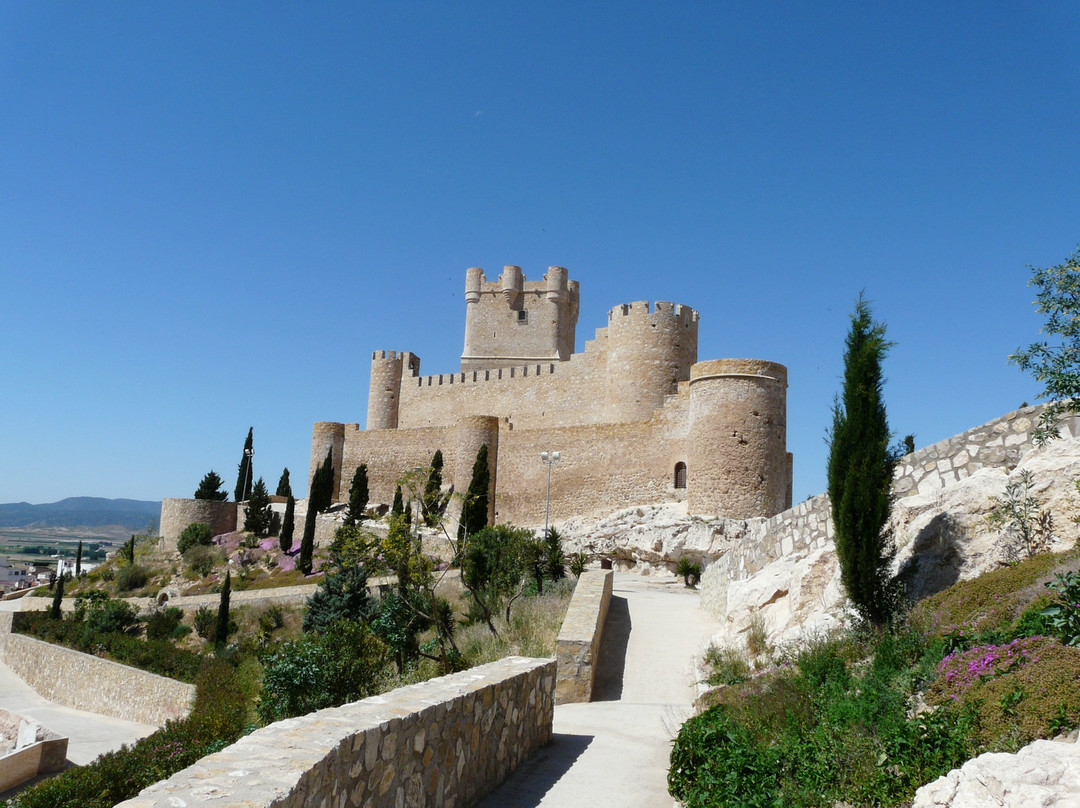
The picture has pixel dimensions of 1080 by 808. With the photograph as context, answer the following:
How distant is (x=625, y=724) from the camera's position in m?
8.53

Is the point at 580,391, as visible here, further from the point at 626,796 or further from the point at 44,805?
the point at 626,796

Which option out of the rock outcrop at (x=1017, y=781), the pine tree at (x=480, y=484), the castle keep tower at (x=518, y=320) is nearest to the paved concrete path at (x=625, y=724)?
the rock outcrop at (x=1017, y=781)

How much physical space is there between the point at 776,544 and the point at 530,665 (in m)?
6.72

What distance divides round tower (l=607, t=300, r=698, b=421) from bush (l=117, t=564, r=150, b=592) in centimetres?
2290

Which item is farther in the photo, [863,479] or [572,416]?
[572,416]

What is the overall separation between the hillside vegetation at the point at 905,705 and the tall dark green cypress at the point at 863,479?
0.70 meters

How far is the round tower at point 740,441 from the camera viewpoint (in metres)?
25.8

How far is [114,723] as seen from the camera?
23.6m

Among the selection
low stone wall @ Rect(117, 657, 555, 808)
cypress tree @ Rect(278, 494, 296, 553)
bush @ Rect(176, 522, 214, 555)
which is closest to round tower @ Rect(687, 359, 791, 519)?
low stone wall @ Rect(117, 657, 555, 808)

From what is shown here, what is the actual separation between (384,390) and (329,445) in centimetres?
420

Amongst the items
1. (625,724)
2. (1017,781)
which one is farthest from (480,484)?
(1017,781)

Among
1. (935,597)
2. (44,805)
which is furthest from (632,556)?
(935,597)

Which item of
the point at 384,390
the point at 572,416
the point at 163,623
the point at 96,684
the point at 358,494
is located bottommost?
the point at 96,684

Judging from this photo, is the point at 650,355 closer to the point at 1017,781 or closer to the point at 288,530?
the point at 288,530
